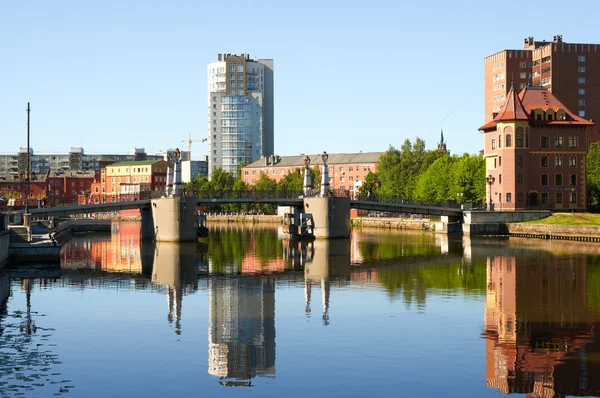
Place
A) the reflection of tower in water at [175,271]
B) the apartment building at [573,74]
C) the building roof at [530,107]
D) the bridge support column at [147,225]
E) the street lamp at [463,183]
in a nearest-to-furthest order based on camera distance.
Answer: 1. the reflection of tower in water at [175,271]
2. the bridge support column at [147,225]
3. the building roof at [530,107]
4. the street lamp at [463,183]
5. the apartment building at [573,74]

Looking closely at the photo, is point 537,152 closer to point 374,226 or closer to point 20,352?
point 374,226

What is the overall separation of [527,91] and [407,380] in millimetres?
98672

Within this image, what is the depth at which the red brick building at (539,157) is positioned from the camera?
119750 millimetres

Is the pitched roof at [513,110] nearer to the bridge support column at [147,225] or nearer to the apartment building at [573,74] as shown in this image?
the bridge support column at [147,225]

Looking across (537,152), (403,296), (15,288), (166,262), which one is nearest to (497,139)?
(537,152)

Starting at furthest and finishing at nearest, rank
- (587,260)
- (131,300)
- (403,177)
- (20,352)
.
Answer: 1. (403,177)
2. (587,260)
3. (131,300)
4. (20,352)

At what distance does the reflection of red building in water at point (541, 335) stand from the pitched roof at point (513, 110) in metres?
56.1

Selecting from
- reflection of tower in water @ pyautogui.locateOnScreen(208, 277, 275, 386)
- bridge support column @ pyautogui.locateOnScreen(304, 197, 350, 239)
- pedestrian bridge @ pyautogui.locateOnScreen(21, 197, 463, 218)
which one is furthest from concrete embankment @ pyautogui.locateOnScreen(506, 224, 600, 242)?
reflection of tower in water @ pyautogui.locateOnScreen(208, 277, 275, 386)

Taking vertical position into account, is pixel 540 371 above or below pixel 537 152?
below

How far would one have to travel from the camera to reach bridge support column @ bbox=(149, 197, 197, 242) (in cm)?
10644

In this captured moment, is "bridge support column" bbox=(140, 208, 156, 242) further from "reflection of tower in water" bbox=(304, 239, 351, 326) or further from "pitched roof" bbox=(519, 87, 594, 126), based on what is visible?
"pitched roof" bbox=(519, 87, 594, 126)

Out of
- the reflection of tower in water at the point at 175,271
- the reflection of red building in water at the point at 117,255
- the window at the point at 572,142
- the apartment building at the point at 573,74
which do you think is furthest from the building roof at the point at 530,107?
the apartment building at the point at 573,74

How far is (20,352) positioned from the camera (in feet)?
116

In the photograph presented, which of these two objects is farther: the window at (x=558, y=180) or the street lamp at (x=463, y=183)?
the street lamp at (x=463, y=183)
